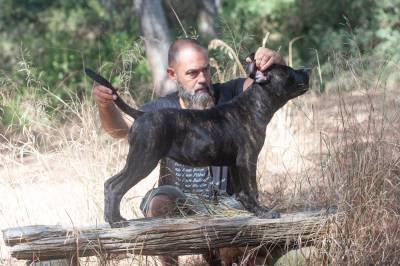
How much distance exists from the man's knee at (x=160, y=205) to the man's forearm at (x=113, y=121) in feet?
1.46

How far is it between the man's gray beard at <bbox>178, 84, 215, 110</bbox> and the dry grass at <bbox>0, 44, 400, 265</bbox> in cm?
75

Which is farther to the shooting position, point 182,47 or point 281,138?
point 281,138

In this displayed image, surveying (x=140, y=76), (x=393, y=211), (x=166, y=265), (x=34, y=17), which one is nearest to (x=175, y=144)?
(x=166, y=265)

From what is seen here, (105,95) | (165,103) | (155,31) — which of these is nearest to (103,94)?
(105,95)

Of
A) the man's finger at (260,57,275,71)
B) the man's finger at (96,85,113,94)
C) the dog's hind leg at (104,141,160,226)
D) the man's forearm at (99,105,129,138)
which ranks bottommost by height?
the dog's hind leg at (104,141,160,226)

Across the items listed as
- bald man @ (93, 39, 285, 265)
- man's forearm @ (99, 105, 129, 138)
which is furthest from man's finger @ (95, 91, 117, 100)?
man's forearm @ (99, 105, 129, 138)

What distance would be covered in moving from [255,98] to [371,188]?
3.10ft

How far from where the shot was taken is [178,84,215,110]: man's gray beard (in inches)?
166

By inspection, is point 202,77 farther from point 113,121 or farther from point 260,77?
point 260,77

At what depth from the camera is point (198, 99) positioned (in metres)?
4.23

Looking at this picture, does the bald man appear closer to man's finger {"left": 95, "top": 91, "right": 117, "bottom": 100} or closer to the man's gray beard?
the man's gray beard

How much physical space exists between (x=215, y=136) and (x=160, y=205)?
0.68 m

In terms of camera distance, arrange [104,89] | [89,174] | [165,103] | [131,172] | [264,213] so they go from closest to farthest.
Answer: [131,172] → [104,89] → [264,213] → [165,103] → [89,174]

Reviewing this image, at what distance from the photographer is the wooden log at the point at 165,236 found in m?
3.61
